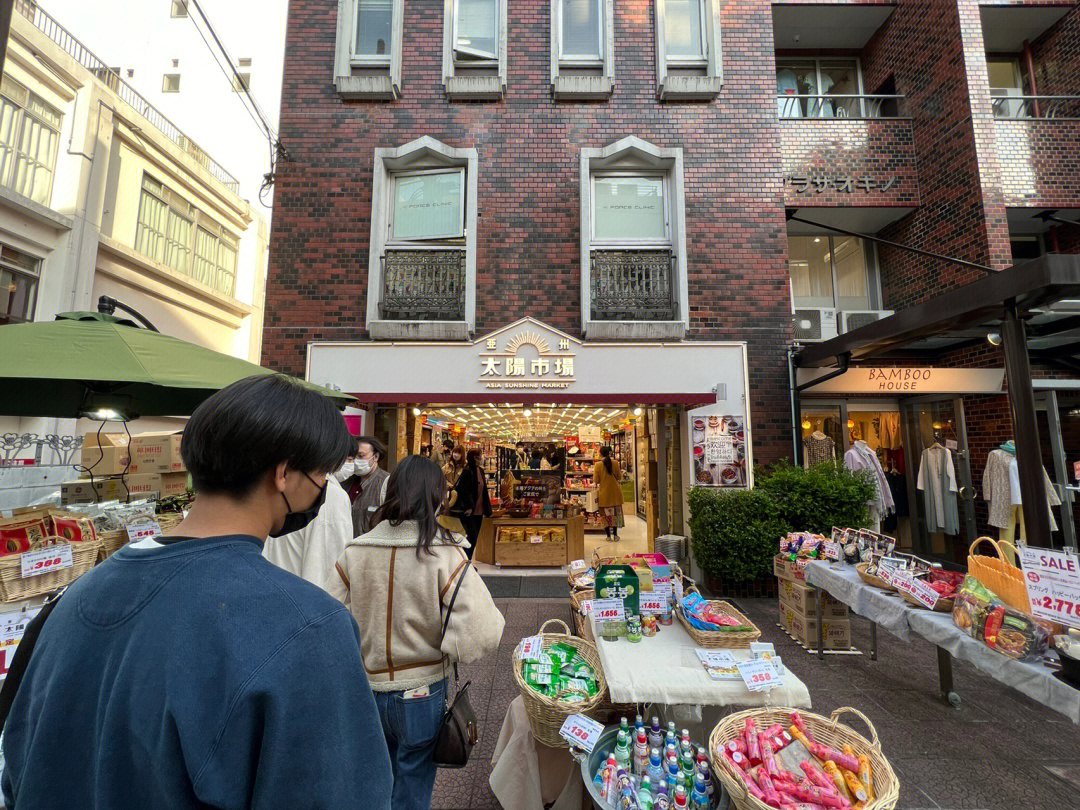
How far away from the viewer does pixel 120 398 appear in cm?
404

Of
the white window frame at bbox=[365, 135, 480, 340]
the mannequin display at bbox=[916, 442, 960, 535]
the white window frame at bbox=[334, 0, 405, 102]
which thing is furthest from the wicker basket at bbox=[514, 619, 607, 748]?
the white window frame at bbox=[334, 0, 405, 102]

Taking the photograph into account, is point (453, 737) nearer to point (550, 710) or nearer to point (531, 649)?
point (550, 710)

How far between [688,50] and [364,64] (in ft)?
18.2

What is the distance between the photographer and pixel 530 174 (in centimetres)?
805

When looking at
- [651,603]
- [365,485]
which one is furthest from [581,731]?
[365,485]

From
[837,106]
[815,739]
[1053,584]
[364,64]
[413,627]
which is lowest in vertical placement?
[815,739]

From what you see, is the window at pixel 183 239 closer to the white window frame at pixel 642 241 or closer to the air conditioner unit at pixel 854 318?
the white window frame at pixel 642 241

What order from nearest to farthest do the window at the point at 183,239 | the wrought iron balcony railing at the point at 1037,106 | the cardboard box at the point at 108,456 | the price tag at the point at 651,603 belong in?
the price tag at the point at 651,603 < the cardboard box at the point at 108,456 < the wrought iron balcony railing at the point at 1037,106 < the window at the point at 183,239

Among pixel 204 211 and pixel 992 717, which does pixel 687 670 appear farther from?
pixel 204 211

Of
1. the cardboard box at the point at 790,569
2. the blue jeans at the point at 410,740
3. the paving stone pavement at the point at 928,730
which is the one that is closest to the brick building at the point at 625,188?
the cardboard box at the point at 790,569

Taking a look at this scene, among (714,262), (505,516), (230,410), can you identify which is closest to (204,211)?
(505,516)

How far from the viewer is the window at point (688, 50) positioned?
8016 mm

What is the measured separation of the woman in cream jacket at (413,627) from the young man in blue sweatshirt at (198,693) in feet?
4.54

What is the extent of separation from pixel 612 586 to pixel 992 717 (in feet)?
10.9
